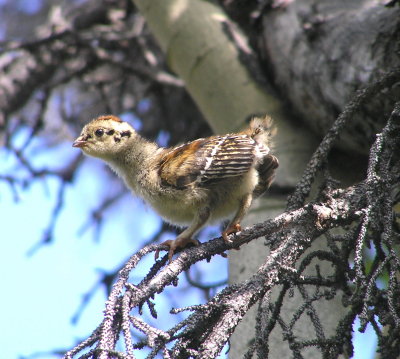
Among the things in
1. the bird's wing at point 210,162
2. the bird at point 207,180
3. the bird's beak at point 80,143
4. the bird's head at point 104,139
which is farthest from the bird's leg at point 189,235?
the bird's beak at point 80,143

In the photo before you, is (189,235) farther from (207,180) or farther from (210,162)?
(210,162)

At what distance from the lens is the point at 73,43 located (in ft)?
19.2

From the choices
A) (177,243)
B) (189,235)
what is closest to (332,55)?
(189,235)

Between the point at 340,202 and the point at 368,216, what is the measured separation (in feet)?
0.84

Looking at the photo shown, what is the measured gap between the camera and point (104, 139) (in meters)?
4.46

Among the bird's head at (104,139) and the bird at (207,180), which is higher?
the bird's head at (104,139)

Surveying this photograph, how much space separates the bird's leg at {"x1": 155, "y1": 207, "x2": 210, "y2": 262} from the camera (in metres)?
3.24

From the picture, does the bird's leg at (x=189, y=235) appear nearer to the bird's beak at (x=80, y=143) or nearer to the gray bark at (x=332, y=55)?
the gray bark at (x=332, y=55)

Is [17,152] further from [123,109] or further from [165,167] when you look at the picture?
[165,167]

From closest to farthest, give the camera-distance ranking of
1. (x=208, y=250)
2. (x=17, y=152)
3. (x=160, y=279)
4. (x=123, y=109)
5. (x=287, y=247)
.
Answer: (x=160, y=279) → (x=287, y=247) → (x=208, y=250) → (x=17, y=152) → (x=123, y=109)

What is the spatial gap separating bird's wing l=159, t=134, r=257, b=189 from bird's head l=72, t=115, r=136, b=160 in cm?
73

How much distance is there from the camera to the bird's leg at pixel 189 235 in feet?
10.6

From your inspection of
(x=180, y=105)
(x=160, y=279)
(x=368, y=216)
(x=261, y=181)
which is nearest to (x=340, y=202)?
(x=368, y=216)

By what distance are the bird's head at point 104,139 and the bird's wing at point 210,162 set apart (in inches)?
28.9
